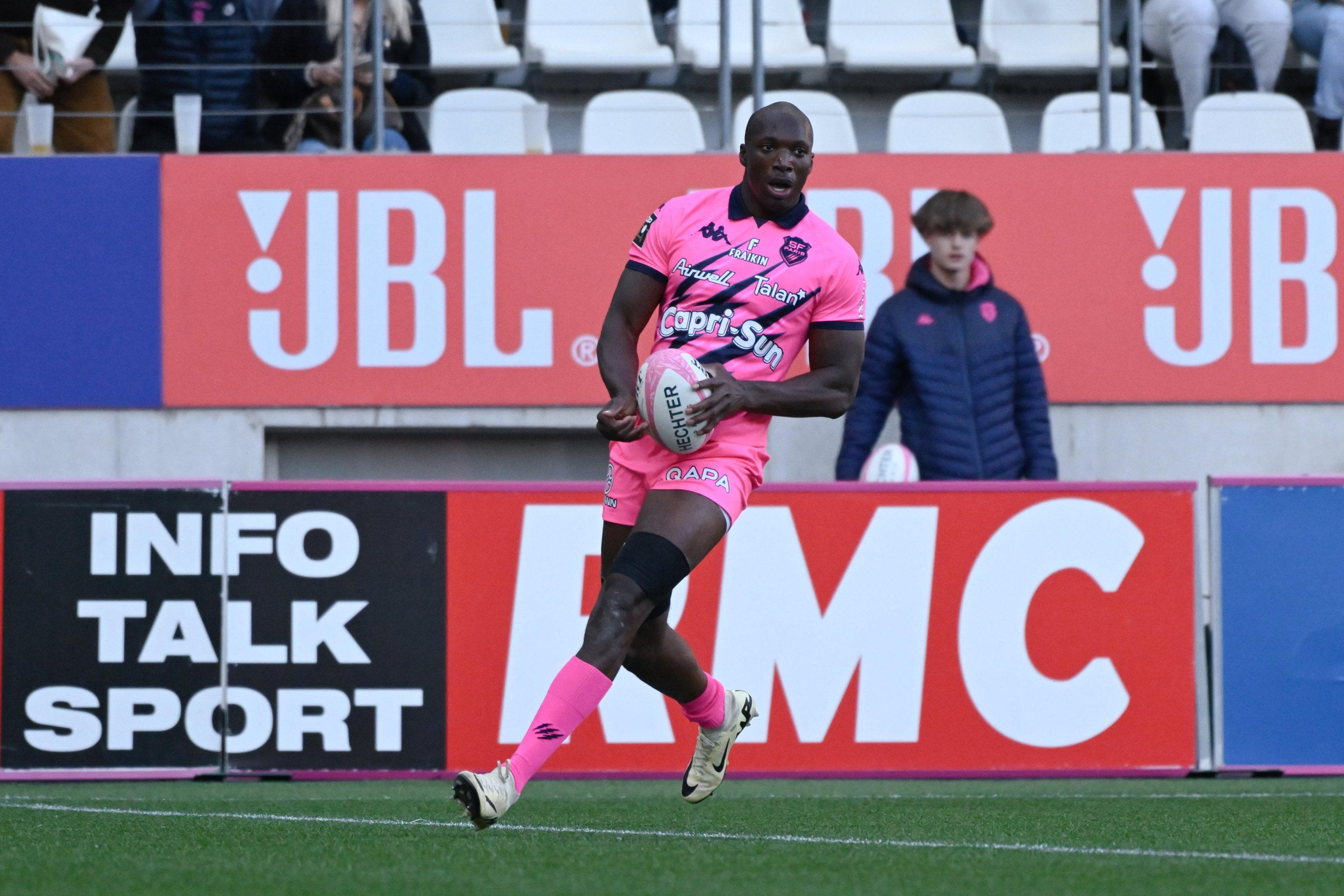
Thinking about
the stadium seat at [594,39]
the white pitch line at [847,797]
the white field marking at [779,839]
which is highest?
the stadium seat at [594,39]

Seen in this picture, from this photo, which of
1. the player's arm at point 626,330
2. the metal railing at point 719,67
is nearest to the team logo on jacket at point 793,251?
the player's arm at point 626,330

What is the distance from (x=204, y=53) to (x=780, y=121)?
226 inches

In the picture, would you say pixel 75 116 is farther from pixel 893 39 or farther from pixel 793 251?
pixel 793 251

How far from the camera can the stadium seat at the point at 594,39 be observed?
1138 cm

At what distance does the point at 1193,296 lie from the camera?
1069 cm

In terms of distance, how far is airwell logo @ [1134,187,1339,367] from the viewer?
1066 cm

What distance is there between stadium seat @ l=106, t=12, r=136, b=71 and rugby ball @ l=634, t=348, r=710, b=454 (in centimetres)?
668

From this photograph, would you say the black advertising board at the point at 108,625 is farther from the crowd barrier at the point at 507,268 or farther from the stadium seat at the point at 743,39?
the stadium seat at the point at 743,39

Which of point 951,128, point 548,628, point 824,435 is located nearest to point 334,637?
point 548,628

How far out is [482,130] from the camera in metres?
10.8

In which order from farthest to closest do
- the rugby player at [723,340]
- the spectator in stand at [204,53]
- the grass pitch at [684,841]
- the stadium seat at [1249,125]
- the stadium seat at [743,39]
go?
the stadium seat at [743,39], the stadium seat at [1249,125], the spectator in stand at [204,53], the rugby player at [723,340], the grass pitch at [684,841]

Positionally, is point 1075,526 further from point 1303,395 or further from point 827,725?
point 1303,395

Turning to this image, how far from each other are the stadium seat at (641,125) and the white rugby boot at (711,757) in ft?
18.0

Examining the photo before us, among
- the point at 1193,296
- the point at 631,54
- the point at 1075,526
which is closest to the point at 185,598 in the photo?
the point at 1075,526
